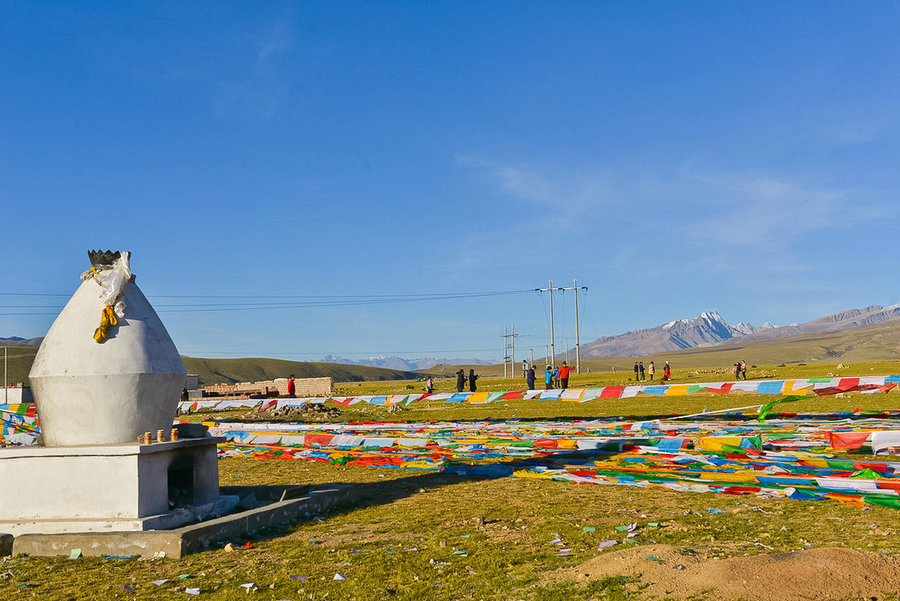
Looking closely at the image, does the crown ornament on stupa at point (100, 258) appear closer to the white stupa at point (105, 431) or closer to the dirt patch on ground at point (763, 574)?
the white stupa at point (105, 431)

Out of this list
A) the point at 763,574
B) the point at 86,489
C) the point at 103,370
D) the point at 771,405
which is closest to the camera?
the point at 763,574

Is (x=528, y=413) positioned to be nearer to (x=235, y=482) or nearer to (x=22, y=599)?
(x=235, y=482)

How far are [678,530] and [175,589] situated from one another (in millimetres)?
5600

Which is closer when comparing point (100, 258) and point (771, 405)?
point (100, 258)

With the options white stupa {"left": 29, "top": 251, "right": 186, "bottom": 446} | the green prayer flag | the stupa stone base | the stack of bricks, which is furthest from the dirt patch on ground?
the stack of bricks

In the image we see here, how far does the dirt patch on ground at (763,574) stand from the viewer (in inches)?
226

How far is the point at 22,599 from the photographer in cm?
673

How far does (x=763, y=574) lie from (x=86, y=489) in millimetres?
7742

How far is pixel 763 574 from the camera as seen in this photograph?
6074mm

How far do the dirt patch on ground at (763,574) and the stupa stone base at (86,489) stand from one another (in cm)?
524

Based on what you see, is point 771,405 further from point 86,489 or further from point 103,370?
point 86,489

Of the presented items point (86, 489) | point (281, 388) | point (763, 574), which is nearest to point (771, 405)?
point (763, 574)

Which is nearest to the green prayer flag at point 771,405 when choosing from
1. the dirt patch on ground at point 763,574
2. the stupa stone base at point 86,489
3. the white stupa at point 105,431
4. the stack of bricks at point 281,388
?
the dirt patch on ground at point 763,574

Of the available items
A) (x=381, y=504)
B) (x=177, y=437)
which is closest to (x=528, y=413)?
(x=381, y=504)
